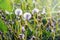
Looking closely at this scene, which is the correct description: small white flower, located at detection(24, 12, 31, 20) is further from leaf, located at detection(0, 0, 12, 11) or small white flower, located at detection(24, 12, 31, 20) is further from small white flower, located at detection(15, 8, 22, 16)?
leaf, located at detection(0, 0, 12, 11)

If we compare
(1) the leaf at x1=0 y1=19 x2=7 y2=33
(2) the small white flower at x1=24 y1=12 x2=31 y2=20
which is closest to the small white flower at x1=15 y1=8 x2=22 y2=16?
(2) the small white flower at x1=24 y1=12 x2=31 y2=20

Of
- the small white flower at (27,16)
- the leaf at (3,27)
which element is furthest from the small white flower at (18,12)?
the leaf at (3,27)

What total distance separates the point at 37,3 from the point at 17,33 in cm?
29

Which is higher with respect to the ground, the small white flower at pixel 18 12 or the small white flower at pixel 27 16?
the small white flower at pixel 18 12

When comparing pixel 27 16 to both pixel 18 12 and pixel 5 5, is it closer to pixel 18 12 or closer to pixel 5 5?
pixel 18 12

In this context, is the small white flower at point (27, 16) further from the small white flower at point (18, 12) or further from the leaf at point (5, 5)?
the leaf at point (5, 5)

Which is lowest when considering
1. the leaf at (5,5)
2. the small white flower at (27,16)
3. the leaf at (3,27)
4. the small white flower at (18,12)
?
the leaf at (3,27)

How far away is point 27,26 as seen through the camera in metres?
1.09

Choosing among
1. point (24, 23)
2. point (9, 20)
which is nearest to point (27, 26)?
point (24, 23)

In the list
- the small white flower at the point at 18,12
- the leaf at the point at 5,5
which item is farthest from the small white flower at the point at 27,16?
the leaf at the point at 5,5

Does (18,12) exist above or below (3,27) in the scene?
above

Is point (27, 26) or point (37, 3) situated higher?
point (37, 3)

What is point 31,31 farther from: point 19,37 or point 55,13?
point 55,13

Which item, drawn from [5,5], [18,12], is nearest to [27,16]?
[18,12]
